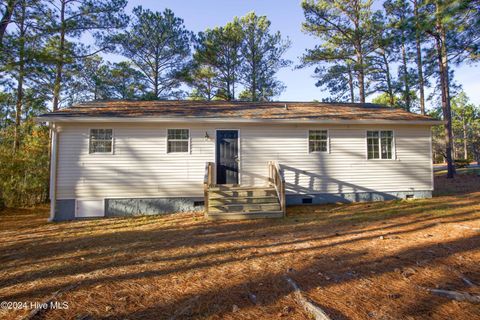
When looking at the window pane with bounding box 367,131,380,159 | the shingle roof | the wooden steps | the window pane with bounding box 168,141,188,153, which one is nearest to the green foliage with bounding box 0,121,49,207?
the shingle roof

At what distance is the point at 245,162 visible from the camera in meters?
9.10

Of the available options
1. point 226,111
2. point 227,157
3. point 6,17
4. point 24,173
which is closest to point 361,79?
point 226,111

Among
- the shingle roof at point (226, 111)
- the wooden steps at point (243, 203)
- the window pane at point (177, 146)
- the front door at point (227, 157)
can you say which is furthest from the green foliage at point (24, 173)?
the wooden steps at point (243, 203)

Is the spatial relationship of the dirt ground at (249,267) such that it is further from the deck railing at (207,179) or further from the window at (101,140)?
the window at (101,140)

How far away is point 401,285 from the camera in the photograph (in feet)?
10.3

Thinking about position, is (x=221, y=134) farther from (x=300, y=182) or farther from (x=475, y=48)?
(x=475, y=48)

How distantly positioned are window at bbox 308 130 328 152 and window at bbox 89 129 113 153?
7079mm

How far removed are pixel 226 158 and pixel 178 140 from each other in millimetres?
1817

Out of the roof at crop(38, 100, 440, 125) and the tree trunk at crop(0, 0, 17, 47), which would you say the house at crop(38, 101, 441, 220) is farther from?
the tree trunk at crop(0, 0, 17, 47)

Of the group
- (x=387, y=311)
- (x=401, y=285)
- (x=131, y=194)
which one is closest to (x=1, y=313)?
(x=387, y=311)

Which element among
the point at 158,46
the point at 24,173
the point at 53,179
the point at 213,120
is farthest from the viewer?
the point at 158,46

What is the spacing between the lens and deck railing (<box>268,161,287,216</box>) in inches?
293

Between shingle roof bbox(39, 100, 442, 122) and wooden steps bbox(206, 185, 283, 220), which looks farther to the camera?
shingle roof bbox(39, 100, 442, 122)

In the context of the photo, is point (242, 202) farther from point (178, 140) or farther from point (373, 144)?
point (373, 144)
